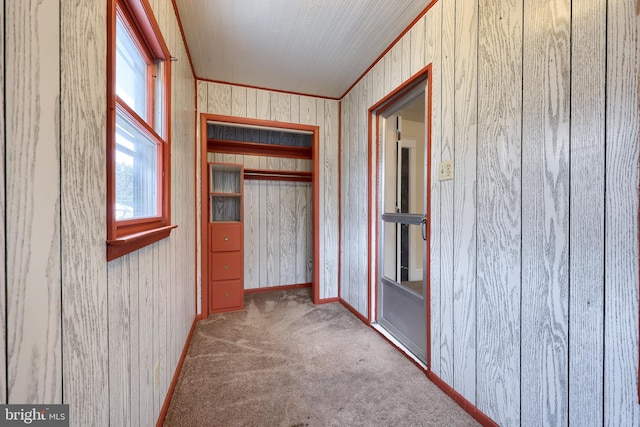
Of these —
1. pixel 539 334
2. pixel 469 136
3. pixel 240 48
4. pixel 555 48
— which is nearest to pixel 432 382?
pixel 539 334

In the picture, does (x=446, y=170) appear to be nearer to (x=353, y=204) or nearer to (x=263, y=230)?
(x=353, y=204)

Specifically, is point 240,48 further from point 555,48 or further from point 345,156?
point 555,48

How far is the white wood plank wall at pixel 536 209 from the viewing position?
2.90ft

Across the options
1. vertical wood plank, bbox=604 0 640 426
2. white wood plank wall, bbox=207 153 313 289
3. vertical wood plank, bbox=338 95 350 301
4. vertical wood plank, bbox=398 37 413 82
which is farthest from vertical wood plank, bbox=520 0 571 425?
white wood plank wall, bbox=207 153 313 289

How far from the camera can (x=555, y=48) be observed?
1.05 m

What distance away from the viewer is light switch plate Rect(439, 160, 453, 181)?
1.58 meters

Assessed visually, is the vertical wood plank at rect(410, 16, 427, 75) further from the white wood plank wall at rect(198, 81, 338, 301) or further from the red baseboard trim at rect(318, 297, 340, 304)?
the red baseboard trim at rect(318, 297, 340, 304)

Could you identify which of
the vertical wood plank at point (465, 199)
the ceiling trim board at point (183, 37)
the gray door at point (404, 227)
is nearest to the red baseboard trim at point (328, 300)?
the gray door at point (404, 227)

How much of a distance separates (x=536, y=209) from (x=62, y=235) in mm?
1639

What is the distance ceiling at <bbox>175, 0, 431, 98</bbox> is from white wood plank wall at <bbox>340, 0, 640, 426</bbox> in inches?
16.2

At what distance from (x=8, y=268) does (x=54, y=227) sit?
15 centimetres

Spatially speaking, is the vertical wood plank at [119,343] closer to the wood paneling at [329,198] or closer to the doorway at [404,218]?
the doorway at [404,218]

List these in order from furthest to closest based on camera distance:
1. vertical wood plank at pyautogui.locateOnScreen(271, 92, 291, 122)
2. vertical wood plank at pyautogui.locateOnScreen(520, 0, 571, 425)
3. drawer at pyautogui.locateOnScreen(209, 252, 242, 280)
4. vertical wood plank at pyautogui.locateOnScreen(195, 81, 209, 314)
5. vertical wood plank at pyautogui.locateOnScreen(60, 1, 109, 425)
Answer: vertical wood plank at pyautogui.locateOnScreen(271, 92, 291, 122)
drawer at pyautogui.locateOnScreen(209, 252, 242, 280)
vertical wood plank at pyautogui.locateOnScreen(195, 81, 209, 314)
vertical wood plank at pyautogui.locateOnScreen(520, 0, 571, 425)
vertical wood plank at pyautogui.locateOnScreen(60, 1, 109, 425)

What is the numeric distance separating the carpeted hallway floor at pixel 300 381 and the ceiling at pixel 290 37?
2.48 meters
